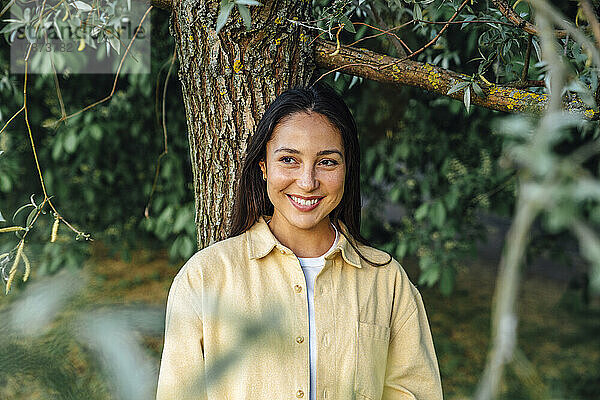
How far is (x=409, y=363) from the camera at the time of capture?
165 cm

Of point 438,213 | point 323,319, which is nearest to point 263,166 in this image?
point 323,319

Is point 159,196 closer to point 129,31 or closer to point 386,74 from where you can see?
point 129,31

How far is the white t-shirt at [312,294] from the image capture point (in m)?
1.52

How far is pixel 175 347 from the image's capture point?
56.2 inches

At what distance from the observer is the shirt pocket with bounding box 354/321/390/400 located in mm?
1544

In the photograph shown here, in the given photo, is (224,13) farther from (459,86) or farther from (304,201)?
(459,86)

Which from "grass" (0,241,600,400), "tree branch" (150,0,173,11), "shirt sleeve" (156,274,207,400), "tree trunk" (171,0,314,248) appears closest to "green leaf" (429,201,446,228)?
"grass" (0,241,600,400)

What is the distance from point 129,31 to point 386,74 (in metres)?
1.41

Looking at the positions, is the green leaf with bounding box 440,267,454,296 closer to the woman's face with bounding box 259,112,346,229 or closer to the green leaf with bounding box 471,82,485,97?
the green leaf with bounding box 471,82,485,97

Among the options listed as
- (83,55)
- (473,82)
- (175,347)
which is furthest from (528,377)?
(83,55)

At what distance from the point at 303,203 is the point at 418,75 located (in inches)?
20.0

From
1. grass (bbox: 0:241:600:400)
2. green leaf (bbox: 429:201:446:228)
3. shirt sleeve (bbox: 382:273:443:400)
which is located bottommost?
grass (bbox: 0:241:600:400)

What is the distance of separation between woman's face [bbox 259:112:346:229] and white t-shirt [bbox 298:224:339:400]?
0.11m

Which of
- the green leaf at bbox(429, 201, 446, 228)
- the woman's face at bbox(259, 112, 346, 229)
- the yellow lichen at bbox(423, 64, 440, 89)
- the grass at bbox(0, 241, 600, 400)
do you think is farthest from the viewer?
the grass at bbox(0, 241, 600, 400)
